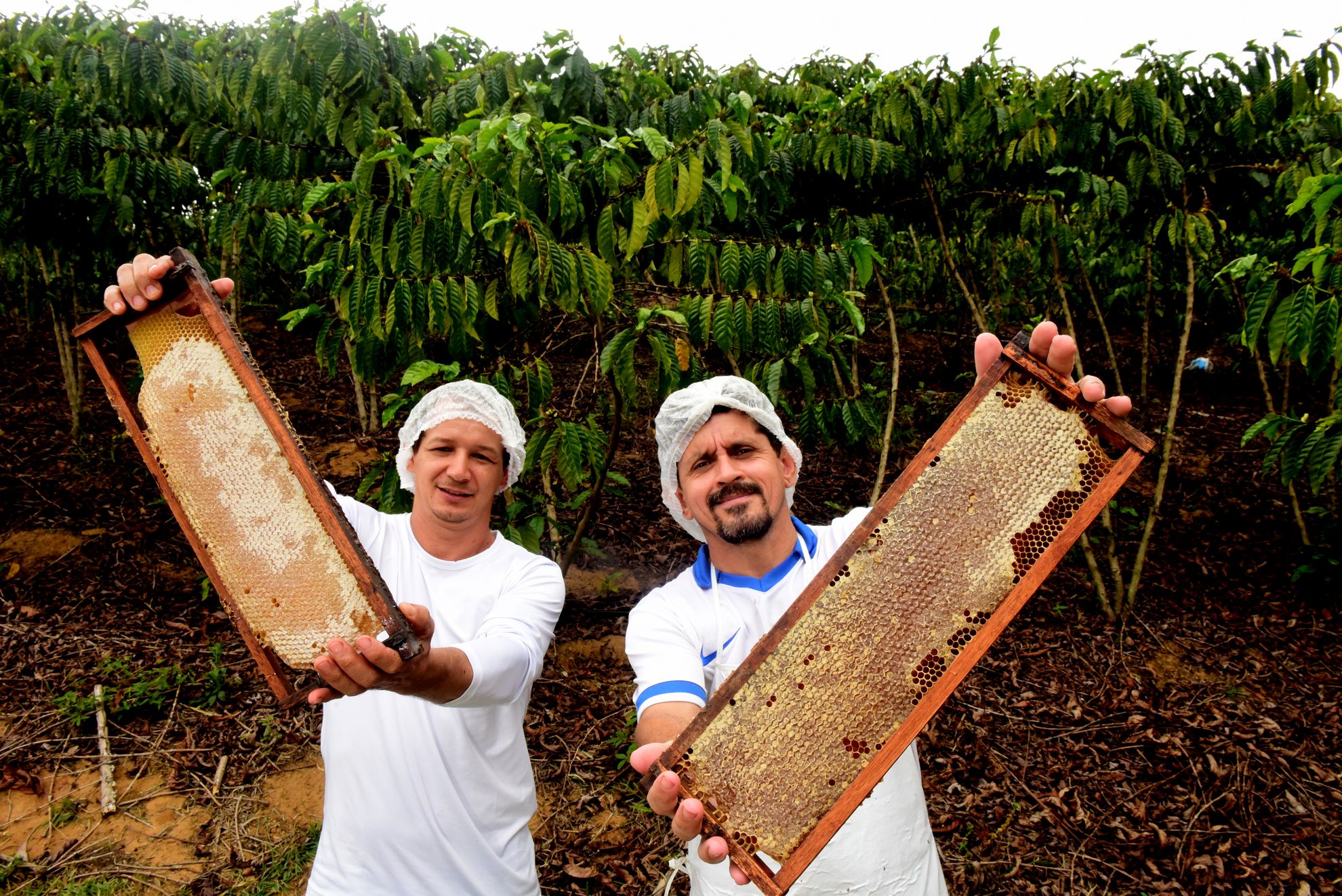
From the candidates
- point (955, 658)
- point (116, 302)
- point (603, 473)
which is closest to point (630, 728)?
point (603, 473)

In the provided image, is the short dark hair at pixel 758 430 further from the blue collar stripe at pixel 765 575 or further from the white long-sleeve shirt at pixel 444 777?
the white long-sleeve shirt at pixel 444 777

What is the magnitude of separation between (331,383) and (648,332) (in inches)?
225

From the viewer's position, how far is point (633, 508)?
5.91m

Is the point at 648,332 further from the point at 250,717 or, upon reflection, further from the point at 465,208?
the point at 250,717

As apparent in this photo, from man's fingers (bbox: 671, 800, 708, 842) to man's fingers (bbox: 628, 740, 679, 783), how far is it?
0.36 feet

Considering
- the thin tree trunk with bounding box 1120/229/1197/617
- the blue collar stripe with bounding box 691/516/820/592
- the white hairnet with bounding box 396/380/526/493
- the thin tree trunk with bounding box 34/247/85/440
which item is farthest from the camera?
the thin tree trunk with bounding box 34/247/85/440

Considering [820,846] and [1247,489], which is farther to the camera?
[1247,489]

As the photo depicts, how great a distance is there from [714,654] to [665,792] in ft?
1.40

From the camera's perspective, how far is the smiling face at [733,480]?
191cm

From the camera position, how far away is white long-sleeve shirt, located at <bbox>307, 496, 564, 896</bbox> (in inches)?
73.3

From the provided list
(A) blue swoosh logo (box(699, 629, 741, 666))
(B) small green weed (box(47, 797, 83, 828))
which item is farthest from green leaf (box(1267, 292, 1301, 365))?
(B) small green weed (box(47, 797, 83, 828))

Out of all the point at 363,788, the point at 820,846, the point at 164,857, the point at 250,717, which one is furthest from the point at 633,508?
the point at 820,846

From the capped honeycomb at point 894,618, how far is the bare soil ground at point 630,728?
76.8 inches

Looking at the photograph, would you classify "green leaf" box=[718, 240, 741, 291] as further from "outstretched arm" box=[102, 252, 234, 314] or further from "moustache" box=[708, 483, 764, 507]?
"outstretched arm" box=[102, 252, 234, 314]
